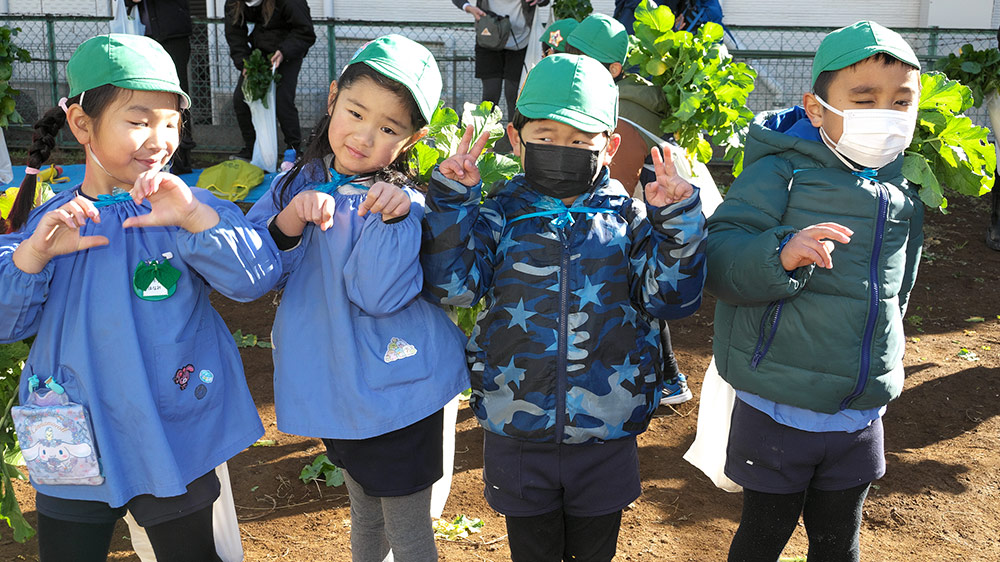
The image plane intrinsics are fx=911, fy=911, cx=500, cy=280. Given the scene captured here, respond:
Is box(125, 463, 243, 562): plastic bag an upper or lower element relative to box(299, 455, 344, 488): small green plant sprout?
upper

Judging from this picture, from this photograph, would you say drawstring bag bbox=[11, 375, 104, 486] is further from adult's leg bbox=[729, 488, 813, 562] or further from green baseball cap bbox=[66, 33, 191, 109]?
adult's leg bbox=[729, 488, 813, 562]

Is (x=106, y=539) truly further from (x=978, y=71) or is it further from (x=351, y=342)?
(x=978, y=71)

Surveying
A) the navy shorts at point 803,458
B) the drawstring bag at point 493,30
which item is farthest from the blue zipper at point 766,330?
the drawstring bag at point 493,30

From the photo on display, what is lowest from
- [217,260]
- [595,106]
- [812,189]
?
[217,260]

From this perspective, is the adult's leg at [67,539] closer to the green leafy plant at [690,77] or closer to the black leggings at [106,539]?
the black leggings at [106,539]

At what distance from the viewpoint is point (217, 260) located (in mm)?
2176


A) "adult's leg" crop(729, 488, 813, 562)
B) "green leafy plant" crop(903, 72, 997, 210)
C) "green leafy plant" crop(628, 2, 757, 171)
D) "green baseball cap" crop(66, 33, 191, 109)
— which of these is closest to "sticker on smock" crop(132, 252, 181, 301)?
"green baseball cap" crop(66, 33, 191, 109)

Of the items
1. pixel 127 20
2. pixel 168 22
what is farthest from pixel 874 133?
pixel 127 20

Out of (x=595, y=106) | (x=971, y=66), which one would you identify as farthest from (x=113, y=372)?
(x=971, y=66)

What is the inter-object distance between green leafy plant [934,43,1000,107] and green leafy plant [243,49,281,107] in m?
5.74

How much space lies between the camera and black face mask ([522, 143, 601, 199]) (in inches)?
92.1

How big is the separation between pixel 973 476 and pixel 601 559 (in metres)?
2.18

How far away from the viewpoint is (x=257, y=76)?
8484 mm

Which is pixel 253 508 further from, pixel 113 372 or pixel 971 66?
pixel 971 66
